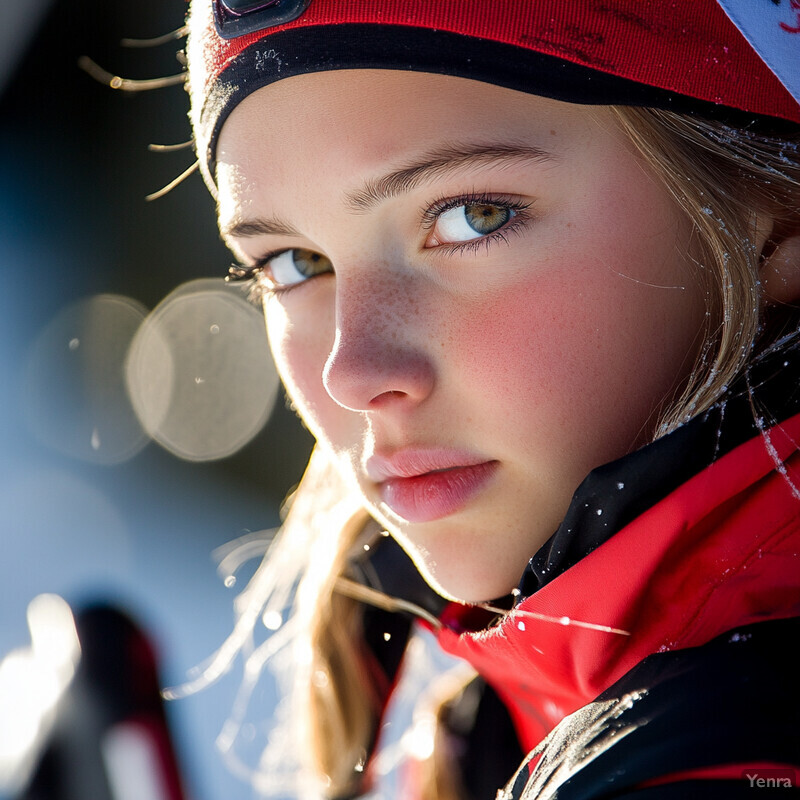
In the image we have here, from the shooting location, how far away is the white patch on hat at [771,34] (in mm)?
1075

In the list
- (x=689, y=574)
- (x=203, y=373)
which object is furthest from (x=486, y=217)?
(x=203, y=373)

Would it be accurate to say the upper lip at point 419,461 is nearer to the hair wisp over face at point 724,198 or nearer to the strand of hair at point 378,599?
the hair wisp over face at point 724,198

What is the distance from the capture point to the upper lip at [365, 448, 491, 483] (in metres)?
1.15

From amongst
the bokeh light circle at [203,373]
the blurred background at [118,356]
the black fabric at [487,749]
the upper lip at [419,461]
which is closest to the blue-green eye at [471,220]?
the upper lip at [419,461]

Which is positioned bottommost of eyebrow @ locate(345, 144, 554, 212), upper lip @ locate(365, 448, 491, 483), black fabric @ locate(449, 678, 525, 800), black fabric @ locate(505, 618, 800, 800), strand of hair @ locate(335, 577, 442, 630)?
black fabric @ locate(449, 678, 525, 800)

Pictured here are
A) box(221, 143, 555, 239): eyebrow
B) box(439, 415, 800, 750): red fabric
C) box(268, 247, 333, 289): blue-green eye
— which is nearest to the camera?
box(439, 415, 800, 750): red fabric

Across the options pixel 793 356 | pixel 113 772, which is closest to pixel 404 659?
pixel 113 772

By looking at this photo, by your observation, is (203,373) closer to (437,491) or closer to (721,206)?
(437,491)

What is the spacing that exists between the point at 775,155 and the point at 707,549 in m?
0.54

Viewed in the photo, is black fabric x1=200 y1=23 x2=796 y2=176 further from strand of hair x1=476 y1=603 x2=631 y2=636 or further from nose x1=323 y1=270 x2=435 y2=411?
strand of hair x1=476 y1=603 x2=631 y2=636

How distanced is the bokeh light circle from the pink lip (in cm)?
317

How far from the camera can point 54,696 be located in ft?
5.76

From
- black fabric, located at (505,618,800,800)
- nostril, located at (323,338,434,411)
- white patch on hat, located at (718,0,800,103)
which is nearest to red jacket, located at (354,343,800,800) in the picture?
black fabric, located at (505,618,800,800)

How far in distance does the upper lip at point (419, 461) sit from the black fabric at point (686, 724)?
13.8 inches
